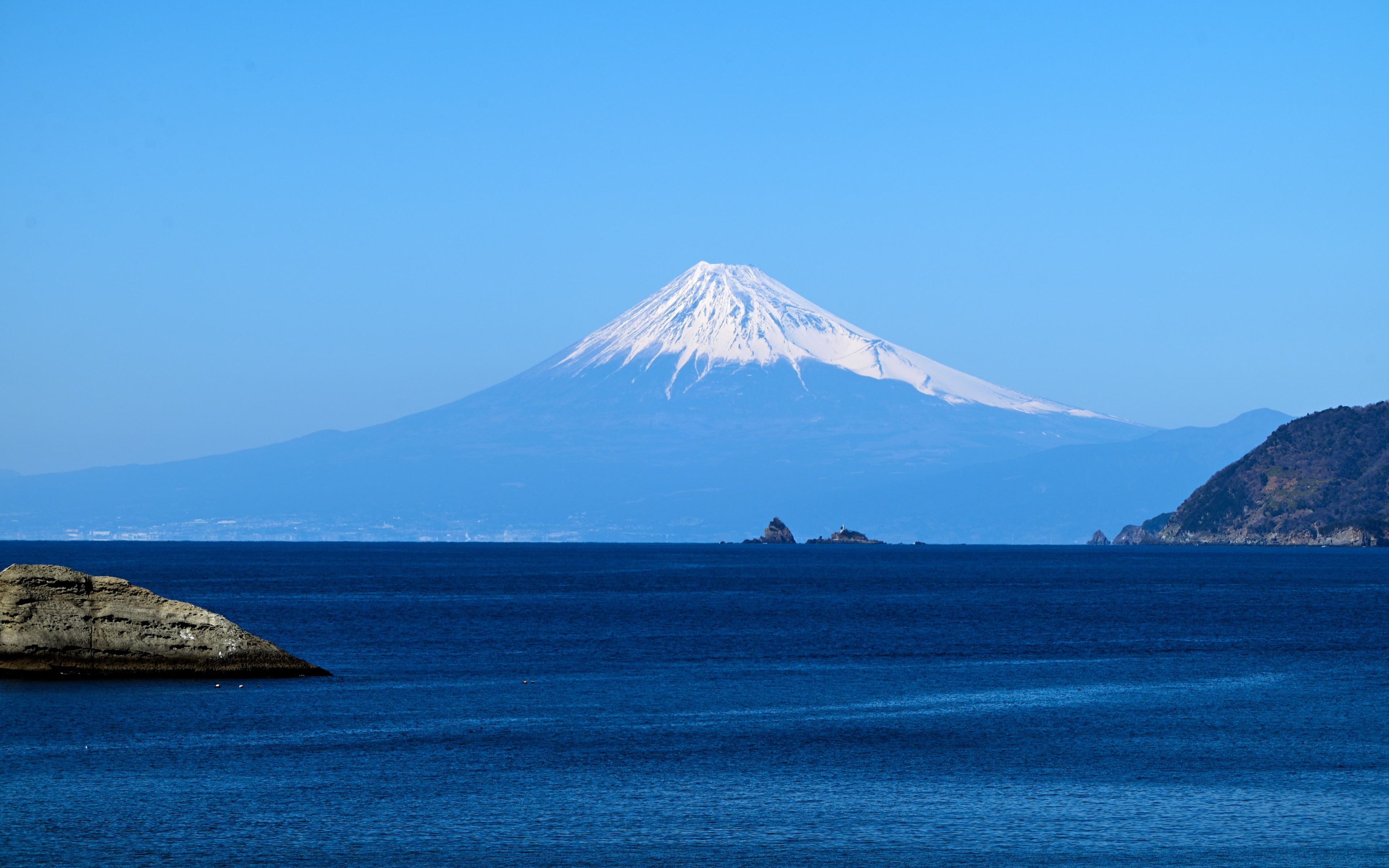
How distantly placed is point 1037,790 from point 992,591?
111 meters

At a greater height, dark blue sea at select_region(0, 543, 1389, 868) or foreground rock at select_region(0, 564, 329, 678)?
foreground rock at select_region(0, 564, 329, 678)

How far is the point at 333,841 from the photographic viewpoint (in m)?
27.6

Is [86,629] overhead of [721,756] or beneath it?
overhead

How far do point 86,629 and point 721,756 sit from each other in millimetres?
24563

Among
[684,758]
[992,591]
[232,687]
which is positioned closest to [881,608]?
[992,591]

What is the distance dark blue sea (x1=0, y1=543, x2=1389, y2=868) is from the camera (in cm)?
2761

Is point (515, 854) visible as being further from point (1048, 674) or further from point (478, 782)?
point (1048, 674)

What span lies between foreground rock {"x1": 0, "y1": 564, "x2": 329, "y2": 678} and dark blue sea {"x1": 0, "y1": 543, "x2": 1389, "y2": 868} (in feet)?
5.13

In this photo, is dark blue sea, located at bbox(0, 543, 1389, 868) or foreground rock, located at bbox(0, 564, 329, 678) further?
foreground rock, located at bbox(0, 564, 329, 678)

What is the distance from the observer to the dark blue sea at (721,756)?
27.6 metres

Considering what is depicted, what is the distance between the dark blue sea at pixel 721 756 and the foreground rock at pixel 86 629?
1565 millimetres

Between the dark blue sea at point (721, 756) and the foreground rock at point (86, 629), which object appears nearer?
the dark blue sea at point (721, 756)

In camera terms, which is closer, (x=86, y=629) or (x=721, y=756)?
(x=721, y=756)

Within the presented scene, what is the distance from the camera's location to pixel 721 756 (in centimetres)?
3728
